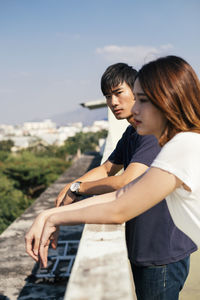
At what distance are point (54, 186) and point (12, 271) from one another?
451cm

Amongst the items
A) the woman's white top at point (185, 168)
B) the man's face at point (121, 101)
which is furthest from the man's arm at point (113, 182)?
the man's face at point (121, 101)

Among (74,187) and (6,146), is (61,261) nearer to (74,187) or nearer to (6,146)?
(74,187)

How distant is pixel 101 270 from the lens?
2.65ft

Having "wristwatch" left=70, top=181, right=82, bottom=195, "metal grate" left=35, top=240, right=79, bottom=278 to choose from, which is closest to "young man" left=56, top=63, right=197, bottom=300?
"wristwatch" left=70, top=181, right=82, bottom=195

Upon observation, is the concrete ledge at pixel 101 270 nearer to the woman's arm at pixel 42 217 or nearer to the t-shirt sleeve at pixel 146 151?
the woman's arm at pixel 42 217

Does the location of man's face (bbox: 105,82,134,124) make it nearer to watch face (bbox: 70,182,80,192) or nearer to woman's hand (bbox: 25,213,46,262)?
watch face (bbox: 70,182,80,192)

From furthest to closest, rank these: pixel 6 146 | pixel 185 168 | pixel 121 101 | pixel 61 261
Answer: pixel 6 146 → pixel 61 261 → pixel 121 101 → pixel 185 168

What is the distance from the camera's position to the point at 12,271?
3529mm

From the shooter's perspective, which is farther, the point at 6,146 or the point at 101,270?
the point at 6,146

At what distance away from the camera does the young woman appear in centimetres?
97

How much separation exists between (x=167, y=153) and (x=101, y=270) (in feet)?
1.27

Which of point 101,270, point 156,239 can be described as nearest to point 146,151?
point 156,239

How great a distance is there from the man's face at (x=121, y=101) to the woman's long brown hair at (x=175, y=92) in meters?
0.89

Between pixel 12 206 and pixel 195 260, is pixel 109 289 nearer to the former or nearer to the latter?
pixel 195 260
